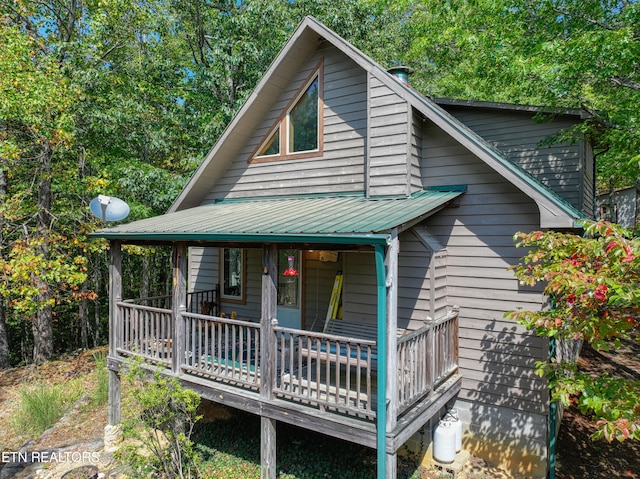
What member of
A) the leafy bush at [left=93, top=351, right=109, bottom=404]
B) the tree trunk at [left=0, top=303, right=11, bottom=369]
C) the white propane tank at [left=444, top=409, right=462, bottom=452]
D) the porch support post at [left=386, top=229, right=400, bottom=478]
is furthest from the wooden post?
the tree trunk at [left=0, top=303, right=11, bottom=369]

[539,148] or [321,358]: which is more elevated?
[539,148]

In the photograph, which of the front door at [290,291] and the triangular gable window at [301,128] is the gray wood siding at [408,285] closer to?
the front door at [290,291]

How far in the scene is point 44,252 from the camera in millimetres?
12070

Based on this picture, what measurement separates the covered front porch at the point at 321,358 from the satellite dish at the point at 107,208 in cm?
44

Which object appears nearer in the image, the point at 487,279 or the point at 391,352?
the point at 391,352

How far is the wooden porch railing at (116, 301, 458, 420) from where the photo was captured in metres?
5.05

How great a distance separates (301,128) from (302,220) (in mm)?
3270

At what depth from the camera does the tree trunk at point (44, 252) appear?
11.8 meters

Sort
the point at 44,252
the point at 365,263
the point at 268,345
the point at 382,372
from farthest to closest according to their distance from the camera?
the point at 44,252, the point at 365,263, the point at 268,345, the point at 382,372

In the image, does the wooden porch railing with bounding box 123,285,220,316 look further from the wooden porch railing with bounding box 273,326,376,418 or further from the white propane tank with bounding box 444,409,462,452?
the white propane tank with bounding box 444,409,462,452

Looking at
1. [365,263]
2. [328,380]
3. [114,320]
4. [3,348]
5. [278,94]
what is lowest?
[3,348]

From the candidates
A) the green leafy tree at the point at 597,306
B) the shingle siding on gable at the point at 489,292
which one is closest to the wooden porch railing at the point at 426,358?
the shingle siding on gable at the point at 489,292

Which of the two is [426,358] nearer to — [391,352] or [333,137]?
[391,352]

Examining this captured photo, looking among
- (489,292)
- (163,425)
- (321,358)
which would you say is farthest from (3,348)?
(489,292)
